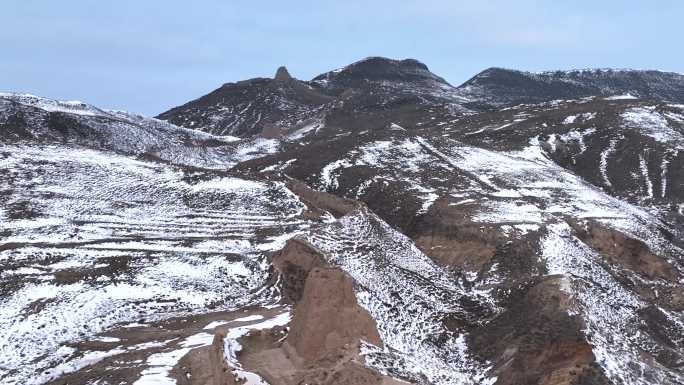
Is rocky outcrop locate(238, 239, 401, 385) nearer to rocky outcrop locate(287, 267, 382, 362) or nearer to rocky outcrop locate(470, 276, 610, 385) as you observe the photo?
rocky outcrop locate(287, 267, 382, 362)

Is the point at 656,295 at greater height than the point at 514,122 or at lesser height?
lesser

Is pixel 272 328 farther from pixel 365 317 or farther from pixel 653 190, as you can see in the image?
pixel 653 190

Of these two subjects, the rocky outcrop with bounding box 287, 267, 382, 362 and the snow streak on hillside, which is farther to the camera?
the snow streak on hillside

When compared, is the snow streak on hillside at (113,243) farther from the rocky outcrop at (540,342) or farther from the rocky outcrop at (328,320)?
the rocky outcrop at (540,342)

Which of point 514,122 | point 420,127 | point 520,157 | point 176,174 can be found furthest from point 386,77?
point 176,174

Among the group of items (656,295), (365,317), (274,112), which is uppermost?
(274,112)

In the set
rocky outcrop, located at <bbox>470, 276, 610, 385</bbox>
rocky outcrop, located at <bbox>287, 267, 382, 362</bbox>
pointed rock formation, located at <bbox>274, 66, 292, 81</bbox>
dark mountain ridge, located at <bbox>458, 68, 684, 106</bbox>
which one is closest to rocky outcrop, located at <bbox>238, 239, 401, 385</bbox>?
rocky outcrop, located at <bbox>287, 267, 382, 362</bbox>

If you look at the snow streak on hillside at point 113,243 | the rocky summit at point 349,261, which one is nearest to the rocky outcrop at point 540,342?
the rocky summit at point 349,261

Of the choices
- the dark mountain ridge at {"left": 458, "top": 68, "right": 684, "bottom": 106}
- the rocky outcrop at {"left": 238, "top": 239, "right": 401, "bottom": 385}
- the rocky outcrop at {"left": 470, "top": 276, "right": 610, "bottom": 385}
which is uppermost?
the dark mountain ridge at {"left": 458, "top": 68, "right": 684, "bottom": 106}
